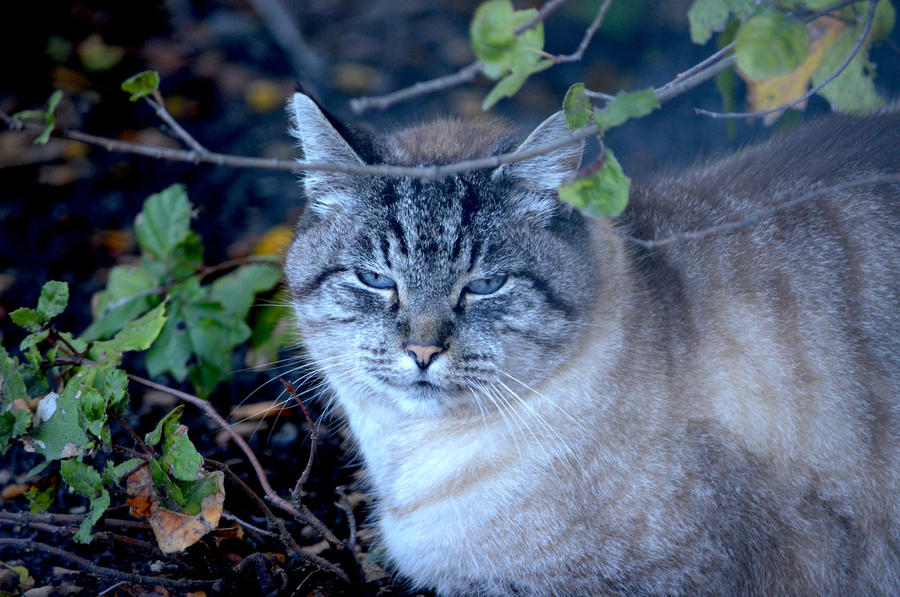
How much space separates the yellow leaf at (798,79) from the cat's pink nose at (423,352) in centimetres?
161

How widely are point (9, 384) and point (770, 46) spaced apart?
232 cm

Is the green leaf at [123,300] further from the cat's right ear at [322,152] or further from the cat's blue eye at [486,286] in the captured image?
the cat's blue eye at [486,286]

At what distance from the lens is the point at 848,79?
9.86 feet

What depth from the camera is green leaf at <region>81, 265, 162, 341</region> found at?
3434 mm

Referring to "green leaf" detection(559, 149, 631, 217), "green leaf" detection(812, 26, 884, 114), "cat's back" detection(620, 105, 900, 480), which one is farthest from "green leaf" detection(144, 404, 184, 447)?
"green leaf" detection(812, 26, 884, 114)

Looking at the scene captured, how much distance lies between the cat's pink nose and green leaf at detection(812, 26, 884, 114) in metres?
1.72

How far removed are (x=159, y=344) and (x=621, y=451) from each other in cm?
198

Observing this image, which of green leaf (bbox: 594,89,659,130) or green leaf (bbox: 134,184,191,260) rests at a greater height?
green leaf (bbox: 594,89,659,130)

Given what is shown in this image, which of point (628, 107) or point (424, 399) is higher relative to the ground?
point (628, 107)

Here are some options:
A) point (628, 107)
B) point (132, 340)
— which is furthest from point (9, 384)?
point (628, 107)

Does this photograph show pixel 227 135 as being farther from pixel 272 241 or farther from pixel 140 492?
pixel 140 492

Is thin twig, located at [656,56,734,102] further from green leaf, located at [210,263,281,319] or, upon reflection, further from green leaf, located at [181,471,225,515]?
green leaf, located at [210,263,281,319]

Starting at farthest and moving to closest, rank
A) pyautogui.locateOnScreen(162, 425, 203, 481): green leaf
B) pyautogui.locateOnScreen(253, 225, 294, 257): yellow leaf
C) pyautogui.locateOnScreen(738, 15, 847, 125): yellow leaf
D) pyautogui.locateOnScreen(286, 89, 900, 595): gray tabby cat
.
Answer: pyautogui.locateOnScreen(253, 225, 294, 257): yellow leaf
pyautogui.locateOnScreen(738, 15, 847, 125): yellow leaf
pyautogui.locateOnScreen(286, 89, 900, 595): gray tabby cat
pyautogui.locateOnScreen(162, 425, 203, 481): green leaf

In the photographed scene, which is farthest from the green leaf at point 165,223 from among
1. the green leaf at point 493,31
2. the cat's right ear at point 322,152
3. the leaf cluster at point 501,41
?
the green leaf at point 493,31
